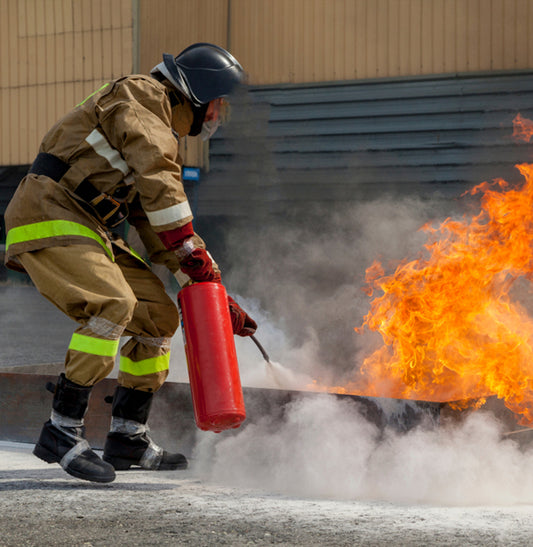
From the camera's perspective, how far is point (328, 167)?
1224 centimetres

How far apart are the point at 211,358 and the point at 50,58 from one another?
1218 cm

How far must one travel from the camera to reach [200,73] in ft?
11.8

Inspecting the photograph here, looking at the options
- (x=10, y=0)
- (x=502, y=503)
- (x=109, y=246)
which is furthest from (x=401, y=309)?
(x=10, y=0)

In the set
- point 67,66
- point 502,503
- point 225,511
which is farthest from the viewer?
point 67,66

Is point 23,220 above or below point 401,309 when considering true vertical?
above

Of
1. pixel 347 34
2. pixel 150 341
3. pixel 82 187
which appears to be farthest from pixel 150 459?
pixel 347 34

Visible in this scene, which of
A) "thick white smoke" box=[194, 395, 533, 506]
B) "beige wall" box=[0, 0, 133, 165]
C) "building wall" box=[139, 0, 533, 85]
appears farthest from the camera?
"beige wall" box=[0, 0, 133, 165]

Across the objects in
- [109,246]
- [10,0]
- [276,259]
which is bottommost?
[276,259]

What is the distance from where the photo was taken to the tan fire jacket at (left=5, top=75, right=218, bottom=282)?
3.18 metres

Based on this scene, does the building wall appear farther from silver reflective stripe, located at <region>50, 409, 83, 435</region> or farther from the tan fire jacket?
silver reflective stripe, located at <region>50, 409, 83, 435</region>

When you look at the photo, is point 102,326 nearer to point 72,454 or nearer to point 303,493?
point 72,454

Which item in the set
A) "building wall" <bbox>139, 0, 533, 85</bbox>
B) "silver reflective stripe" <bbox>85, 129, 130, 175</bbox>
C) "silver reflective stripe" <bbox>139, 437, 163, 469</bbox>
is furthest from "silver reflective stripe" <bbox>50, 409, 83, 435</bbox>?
"building wall" <bbox>139, 0, 533, 85</bbox>

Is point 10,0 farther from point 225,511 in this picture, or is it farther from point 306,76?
point 225,511

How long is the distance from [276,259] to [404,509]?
863 centimetres
